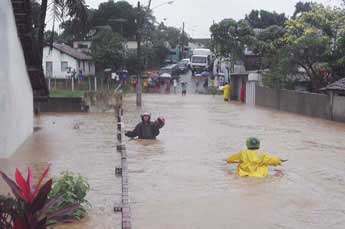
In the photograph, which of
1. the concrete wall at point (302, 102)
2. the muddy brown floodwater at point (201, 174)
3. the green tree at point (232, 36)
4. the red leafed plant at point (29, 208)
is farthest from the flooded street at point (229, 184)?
the green tree at point (232, 36)

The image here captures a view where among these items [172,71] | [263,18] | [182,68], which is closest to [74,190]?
[172,71]

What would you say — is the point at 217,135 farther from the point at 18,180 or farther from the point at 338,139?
the point at 18,180

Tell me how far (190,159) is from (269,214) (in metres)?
6.64

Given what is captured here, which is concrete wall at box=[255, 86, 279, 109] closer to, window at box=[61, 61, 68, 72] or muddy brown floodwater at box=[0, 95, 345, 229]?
muddy brown floodwater at box=[0, 95, 345, 229]

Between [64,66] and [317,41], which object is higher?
[317,41]

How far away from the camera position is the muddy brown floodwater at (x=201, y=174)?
9.56 metres

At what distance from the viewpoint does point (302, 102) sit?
3575 centimetres

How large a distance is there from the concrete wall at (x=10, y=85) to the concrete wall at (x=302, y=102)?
17711mm

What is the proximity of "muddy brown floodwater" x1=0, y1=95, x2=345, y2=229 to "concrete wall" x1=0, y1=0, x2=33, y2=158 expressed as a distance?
513mm

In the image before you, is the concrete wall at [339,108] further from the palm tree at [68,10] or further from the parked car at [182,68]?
the parked car at [182,68]

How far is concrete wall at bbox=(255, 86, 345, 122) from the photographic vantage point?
102 feet

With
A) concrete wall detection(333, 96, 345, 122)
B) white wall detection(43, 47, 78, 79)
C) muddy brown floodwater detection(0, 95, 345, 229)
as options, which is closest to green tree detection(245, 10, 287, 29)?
white wall detection(43, 47, 78, 79)

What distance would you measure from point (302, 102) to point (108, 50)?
3082 centimetres

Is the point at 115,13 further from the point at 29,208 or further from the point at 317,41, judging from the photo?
the point at 29,208
